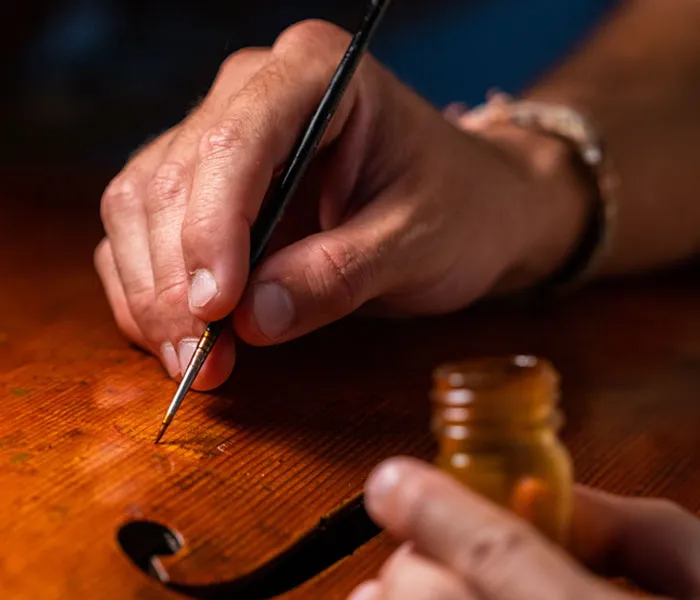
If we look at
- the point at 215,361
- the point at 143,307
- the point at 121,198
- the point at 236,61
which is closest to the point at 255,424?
the point at 215,361

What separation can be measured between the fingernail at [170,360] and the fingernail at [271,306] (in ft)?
0.33

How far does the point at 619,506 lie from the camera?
555mm

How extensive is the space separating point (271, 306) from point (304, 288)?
0.10 feet

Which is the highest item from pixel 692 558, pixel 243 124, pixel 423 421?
pixel 243 124

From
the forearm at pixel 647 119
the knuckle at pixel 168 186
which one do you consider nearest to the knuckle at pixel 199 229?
the knuckle at pixel 168 186

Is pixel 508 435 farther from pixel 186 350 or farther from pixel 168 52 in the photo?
pixel 168 52

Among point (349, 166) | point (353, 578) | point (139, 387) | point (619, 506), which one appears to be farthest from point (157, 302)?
point (619, 506)

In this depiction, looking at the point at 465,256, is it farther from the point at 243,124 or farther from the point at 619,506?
the point at 619,506

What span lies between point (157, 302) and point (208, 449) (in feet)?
0.56

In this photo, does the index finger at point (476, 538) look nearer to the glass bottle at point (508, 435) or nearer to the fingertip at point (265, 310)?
the glass bottle at point (508, 435)

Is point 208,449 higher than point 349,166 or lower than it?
lower

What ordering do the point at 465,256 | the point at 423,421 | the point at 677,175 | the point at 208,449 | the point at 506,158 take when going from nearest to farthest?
the point at 208,449, the point at 423,421, the point at 465,256, the point at 506,158, the point at 677,175

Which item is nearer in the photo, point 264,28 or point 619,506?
point 619,506

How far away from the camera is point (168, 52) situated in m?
2.18
